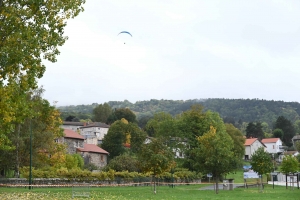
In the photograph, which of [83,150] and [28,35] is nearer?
[28,35]

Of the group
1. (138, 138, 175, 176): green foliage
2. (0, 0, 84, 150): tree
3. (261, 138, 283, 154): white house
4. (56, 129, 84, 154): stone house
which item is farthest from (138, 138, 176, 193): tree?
(261, 138, 283, 154): white house

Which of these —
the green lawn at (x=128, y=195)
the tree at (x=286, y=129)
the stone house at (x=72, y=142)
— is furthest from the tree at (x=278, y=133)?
the green lawn at (x=128, y=195)

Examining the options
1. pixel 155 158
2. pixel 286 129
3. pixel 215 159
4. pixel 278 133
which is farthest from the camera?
pixel 286 129

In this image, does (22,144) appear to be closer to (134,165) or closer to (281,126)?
(134,165)

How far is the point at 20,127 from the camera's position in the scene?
185 ft

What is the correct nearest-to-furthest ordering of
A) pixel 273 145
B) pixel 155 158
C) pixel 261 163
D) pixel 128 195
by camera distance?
pixel 128 195 < pixel 155 158 < pixel 261 163 < pixel 273 145

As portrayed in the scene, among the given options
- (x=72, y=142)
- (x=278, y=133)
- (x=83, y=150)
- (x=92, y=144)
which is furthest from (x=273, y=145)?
(x=72, y=142)

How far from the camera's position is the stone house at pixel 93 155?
88.8m

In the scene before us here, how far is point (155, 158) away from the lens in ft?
139

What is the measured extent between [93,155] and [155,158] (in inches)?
1984

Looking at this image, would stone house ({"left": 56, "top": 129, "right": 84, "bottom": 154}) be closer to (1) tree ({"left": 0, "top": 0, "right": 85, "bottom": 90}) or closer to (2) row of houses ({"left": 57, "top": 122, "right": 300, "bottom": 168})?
(2) row of houses ({"left": 57, "top": 122, "right": 300, "bottom": 168})

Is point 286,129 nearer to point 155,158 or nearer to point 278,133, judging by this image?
point 278,133

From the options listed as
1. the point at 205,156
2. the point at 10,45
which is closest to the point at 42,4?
the point at 10,45

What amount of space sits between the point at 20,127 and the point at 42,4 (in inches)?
1502
